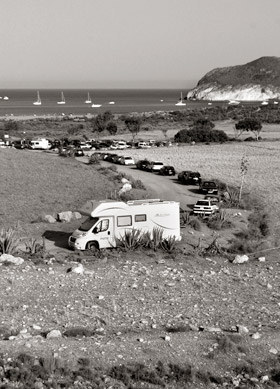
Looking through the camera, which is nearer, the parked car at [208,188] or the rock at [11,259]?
the rock at [11,259]

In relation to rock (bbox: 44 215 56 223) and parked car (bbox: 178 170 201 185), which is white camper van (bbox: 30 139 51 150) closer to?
parked car (bbox: 178 170 201 185)

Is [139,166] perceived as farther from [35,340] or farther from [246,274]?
[35,340]

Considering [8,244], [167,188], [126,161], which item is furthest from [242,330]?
[126,161]

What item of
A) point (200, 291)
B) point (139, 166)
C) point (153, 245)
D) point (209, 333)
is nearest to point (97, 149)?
point (139, 166)

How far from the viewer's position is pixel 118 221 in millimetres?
24203

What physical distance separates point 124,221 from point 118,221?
0.82ft

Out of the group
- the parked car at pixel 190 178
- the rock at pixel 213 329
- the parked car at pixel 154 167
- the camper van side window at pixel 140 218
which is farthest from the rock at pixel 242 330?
the parked car at pixel 154 167

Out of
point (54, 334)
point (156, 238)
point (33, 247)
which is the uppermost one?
point (54, 334)

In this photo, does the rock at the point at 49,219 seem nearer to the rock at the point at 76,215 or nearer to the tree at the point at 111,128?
the rock at the point at 76,215

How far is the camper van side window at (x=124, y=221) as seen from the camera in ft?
79.4

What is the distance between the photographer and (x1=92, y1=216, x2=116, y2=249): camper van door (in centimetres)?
2384

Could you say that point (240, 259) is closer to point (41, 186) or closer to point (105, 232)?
point (105, 232)

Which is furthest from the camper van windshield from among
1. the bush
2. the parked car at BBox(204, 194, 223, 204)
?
the bush

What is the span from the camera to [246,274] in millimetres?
21344
